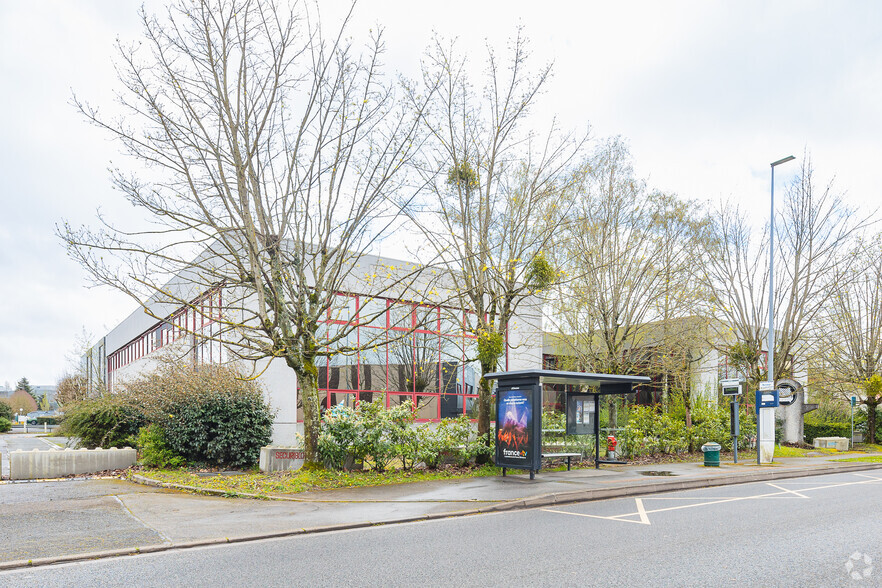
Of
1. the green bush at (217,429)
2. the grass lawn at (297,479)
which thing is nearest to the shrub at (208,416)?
the green bush at (217,429)

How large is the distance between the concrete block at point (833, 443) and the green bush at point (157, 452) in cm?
2863

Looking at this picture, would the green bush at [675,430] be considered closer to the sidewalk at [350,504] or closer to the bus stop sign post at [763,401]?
the bus stop sign post at [763,401]

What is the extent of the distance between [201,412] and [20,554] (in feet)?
27.7

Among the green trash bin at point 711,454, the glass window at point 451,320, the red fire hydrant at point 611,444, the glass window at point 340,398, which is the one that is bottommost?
the green trash bin at point 711,454

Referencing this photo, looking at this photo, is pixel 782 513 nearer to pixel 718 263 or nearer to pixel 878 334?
pixel 718 263

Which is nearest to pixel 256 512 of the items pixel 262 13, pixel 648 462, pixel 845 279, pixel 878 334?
pixel 262 13

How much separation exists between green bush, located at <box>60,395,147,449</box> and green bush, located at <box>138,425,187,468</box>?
222 cm

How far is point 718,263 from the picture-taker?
A: 2522 centimetres

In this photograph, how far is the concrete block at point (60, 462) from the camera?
1436cm

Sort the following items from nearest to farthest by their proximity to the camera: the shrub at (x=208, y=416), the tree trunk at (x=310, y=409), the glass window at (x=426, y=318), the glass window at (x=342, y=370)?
the glass window at (x=426, y=318) < the tree trunk at (x=310, y=409) < the shrub at (x=208, y=416) < the glass window at (x=342, y=370)

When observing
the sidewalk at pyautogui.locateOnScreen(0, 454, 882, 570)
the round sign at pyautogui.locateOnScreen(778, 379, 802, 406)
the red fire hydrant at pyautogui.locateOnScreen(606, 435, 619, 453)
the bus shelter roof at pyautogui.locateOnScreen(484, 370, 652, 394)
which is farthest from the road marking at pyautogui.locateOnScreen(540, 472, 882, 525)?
the round sign at pyautogui.locateOnScreen(778, 379, 802, 406)

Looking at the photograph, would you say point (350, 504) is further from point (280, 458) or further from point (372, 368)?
point (372, 368)

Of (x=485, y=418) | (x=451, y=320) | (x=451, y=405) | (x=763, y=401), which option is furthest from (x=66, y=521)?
(x=763, y=401)

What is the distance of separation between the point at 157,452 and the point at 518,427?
8.32m
